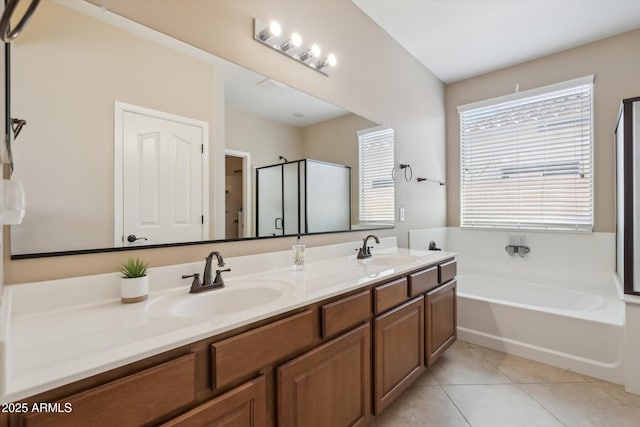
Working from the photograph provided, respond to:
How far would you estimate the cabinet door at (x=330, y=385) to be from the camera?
1.05 m

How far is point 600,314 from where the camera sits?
2.20 m

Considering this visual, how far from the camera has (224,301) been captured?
125 centimetres

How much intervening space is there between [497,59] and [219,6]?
2.88 meters

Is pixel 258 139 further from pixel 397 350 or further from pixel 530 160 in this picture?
pixel 530 160

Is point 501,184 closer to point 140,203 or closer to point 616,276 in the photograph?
point 616,276

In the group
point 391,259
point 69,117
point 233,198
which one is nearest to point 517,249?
point 391,259

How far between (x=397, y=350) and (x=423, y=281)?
1.50 ft

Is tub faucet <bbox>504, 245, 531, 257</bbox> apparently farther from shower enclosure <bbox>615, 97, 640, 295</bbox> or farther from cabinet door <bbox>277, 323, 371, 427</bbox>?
cabinet door <bbox>277, 323, 371, 427</bbox>

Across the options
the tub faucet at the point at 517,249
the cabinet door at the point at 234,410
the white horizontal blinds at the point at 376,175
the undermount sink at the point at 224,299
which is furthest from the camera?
the tub faucet at the point at 517,249

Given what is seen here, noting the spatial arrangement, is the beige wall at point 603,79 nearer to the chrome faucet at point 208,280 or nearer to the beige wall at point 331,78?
the beige wall at point 331,78

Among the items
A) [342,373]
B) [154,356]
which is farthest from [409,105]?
[154,356]

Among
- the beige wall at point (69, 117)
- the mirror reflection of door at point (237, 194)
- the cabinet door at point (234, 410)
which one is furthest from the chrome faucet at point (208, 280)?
the cabinet door at point (234, 410)

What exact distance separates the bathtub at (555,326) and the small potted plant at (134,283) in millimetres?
2558

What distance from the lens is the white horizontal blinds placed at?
7.86 feet
